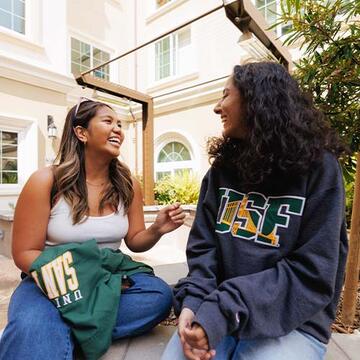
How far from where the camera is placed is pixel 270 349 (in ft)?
3.38

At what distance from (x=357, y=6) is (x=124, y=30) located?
369 inches

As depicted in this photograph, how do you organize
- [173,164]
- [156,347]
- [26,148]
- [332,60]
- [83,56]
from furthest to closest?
[173,164] < [83,56] < [26,148] < [332,60] < [156,347]

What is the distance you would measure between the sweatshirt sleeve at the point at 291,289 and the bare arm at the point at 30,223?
32.7 inches

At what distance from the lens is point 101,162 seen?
167 centimetres

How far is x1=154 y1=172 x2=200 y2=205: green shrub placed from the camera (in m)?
6.29

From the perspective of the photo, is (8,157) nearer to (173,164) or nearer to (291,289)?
(173,164)

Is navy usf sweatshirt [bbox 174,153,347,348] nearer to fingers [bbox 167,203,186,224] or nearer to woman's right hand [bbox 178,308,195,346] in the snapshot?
woman's right hand [bbox 178,308,195,346]

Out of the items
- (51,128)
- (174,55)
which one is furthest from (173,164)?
(51,128)

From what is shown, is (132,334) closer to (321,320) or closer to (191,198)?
(321,320)

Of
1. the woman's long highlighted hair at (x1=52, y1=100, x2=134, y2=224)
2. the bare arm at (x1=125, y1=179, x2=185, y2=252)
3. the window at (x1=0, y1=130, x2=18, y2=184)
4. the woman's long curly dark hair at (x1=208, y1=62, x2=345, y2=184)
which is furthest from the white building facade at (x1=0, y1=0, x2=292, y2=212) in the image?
the woman's long curly dark hair at (x1=208, y1=62, x2=345, y2=184)

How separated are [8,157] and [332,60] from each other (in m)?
6.65

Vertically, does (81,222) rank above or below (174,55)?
below

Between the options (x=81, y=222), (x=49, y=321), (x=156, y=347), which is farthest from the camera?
(x=81, y=222)

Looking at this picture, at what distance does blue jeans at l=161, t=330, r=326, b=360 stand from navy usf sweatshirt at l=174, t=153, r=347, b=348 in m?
0.04
